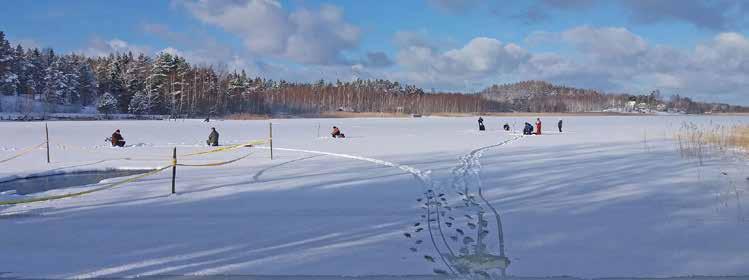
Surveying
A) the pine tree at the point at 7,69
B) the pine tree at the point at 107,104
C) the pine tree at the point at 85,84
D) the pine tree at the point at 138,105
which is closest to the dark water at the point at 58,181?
the pine tree at the point at 107,104

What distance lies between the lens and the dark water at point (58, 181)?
11.7 m

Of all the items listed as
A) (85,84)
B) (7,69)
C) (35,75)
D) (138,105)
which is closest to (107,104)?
(138,105)

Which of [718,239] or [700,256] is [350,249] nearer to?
[700,256]

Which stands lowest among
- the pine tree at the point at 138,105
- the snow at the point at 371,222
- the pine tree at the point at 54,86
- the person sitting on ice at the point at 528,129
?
the snow at the point at 371,222

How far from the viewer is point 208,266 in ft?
17.7

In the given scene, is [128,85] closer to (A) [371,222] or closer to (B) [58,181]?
(B) [58,181]

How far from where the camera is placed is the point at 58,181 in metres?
12.8

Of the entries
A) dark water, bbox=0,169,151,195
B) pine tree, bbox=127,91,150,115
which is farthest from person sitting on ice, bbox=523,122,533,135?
pine tree, bbox=127,91,150,115

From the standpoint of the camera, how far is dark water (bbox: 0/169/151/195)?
1166 cm

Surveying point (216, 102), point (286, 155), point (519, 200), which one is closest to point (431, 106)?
point (216, 102)

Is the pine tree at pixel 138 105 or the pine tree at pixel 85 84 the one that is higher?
the pine tree at pixel 85 84

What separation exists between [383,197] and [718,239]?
Result: 4.91 m

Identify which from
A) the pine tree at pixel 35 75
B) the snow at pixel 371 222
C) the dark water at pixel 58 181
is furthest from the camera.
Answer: the pine tree at pixel 35 75

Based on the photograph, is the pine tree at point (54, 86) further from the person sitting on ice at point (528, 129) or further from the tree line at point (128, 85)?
the person sitting on ice at point (528, 129)
